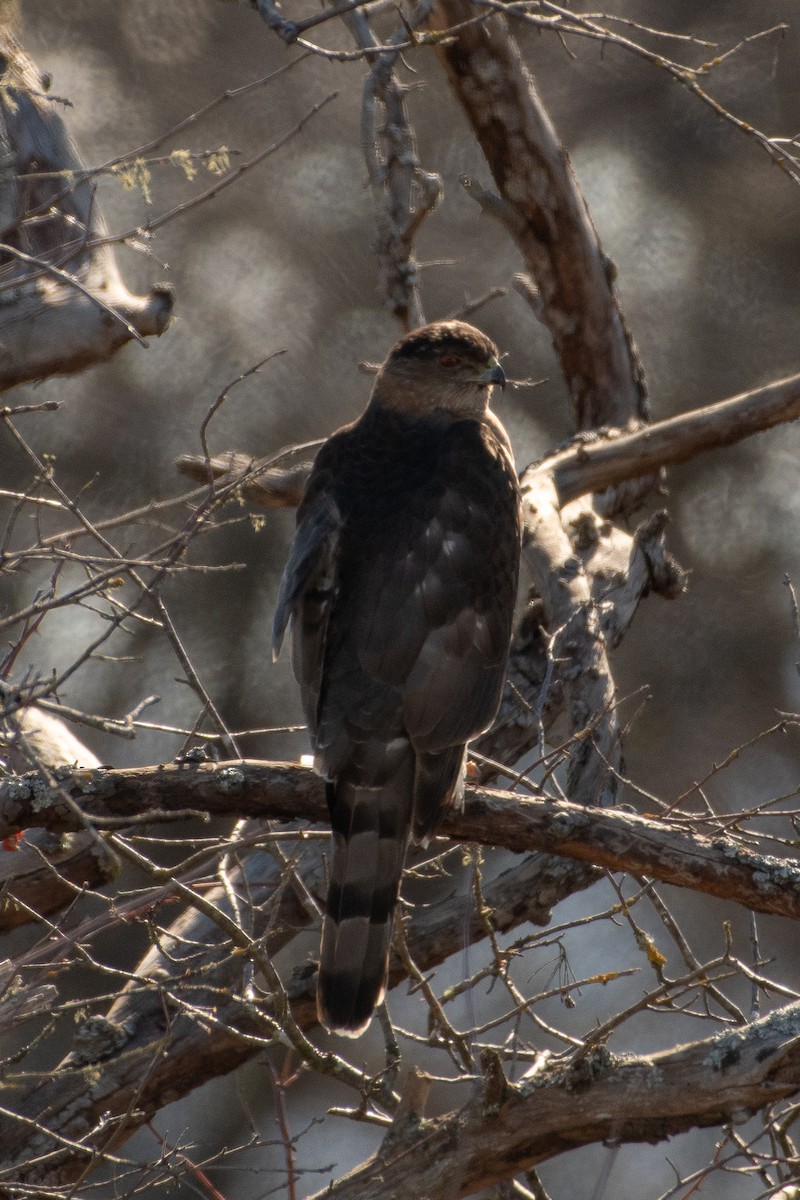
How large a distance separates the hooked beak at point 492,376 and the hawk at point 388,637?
13cm

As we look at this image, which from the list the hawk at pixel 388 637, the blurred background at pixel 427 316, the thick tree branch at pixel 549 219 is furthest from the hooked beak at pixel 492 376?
the blurred background at pixel 427 316

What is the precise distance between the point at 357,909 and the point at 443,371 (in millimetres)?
1586

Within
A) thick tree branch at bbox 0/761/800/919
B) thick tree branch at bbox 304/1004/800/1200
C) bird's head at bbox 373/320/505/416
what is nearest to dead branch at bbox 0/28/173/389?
bird's head at bbox 373/320/505/416

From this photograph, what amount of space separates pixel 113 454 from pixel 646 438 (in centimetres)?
280

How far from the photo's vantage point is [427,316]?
6734 mm

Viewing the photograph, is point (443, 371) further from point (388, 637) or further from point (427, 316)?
point (427, 316)

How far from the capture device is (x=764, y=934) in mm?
6195

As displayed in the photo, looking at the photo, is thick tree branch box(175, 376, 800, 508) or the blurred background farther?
the blurred background

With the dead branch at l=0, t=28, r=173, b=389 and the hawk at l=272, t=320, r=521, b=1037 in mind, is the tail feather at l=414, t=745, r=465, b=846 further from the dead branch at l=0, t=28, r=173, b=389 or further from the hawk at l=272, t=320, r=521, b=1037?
the dead branch at l=0, t=28, r=173, b=389

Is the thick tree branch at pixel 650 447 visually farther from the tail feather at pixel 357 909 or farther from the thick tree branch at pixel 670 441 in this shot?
the tail feather at pixel 357 909

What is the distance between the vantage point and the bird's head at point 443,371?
370 cm

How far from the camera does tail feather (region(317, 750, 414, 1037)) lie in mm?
2818

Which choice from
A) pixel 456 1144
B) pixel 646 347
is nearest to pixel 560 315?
pixel 646 347

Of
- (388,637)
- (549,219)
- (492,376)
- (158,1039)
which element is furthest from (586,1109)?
(549,219)
